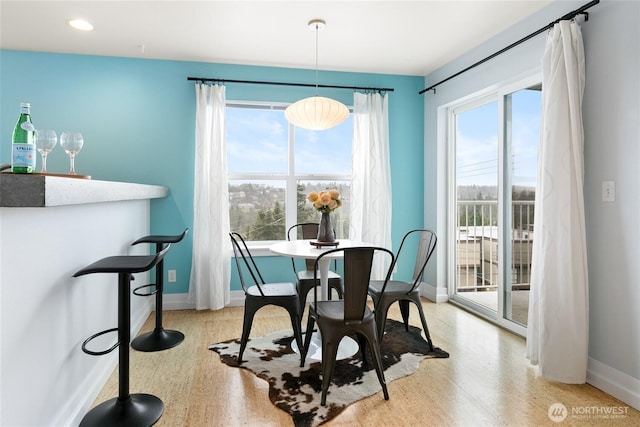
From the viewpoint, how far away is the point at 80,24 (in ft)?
10.1

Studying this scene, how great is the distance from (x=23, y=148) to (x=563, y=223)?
2821 millimetres

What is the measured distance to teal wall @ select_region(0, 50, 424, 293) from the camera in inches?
144

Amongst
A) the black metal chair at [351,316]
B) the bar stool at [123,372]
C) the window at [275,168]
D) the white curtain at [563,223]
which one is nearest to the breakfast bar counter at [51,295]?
the bar stool at [123,372]

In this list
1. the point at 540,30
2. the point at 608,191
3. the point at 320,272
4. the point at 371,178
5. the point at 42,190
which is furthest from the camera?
the point at 371,178

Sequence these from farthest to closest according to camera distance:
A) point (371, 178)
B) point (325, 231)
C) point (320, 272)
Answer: point (371, 178), point (325, 231), point (320, 272)

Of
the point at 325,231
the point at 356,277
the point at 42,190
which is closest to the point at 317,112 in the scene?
the point at 325,231

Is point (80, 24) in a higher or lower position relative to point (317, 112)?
higher

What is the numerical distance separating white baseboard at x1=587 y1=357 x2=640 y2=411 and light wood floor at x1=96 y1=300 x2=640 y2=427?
45mm

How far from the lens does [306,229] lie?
369 centimetres

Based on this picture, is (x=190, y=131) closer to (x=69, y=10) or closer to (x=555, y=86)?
(x=69, y=10)

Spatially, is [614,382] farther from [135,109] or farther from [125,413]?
[135,109]

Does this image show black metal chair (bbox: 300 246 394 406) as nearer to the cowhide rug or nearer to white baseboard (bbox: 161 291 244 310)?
the cowhide rug

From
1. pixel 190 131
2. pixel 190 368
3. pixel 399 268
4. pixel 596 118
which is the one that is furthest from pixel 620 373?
pixel 190 131

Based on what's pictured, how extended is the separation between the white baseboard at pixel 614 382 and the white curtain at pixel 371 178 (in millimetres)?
2062
